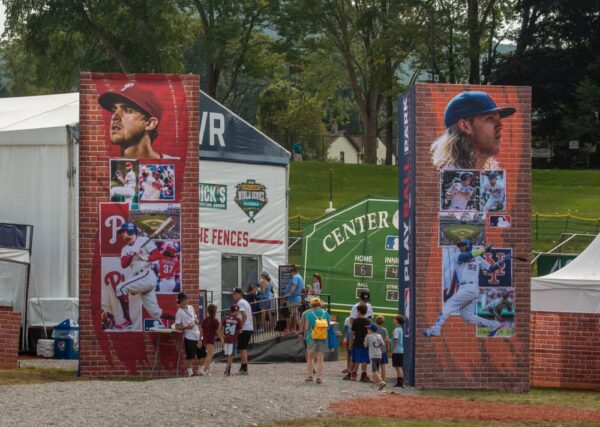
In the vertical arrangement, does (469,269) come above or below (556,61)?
below

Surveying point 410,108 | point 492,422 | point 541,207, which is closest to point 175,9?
point 541,207

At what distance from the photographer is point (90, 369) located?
21625 millimetres

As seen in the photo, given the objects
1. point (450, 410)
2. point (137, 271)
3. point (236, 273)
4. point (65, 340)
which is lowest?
point (450, 410)

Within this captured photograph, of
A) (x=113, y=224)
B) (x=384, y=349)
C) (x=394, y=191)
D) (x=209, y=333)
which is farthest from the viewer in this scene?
(x=394, y=191)

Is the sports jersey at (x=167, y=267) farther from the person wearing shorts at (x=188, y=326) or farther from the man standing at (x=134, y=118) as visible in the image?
the man standing at (x=134, y=118)

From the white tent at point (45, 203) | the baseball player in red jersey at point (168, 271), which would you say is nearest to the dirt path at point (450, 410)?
the baseball player in red jersey at point (168, 271)

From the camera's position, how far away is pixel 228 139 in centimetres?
2991

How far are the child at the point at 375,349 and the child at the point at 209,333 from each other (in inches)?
103

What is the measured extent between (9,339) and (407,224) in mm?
7246

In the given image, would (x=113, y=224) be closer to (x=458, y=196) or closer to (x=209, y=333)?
(x=209, y=333)

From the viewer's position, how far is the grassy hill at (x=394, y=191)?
48.8 metres

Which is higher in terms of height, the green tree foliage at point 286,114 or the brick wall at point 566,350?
the green tree foliage at point 286,114

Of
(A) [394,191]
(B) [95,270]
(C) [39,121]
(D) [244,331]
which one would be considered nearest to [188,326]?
(D) [244,331]

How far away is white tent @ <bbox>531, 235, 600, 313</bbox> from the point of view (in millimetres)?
27500
